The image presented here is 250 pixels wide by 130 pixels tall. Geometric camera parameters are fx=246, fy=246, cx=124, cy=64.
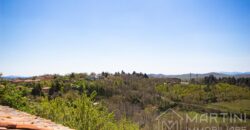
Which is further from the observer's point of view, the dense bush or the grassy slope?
the grassy slope

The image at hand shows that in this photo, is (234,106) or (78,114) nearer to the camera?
(78,114)

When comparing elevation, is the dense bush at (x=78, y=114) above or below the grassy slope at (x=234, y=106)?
above

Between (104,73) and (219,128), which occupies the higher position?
(104,73)

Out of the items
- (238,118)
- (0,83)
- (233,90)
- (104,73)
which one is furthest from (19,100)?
(104,73)

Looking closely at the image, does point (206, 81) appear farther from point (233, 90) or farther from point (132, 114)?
point (132, 114)

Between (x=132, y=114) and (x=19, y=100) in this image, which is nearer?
(x=19, y=100)

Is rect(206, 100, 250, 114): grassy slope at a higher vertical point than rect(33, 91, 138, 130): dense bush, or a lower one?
lower

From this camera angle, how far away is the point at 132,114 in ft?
156

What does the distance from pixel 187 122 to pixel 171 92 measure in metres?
23.5

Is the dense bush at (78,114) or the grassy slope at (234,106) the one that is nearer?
the dense bush at (78,114)

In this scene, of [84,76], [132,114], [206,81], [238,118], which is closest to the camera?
[132,114]

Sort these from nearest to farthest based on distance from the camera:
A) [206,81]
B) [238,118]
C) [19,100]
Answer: [19,100]
[238,118]
[206,81]

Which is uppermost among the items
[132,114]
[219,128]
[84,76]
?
[84,76]

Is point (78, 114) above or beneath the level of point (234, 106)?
above
